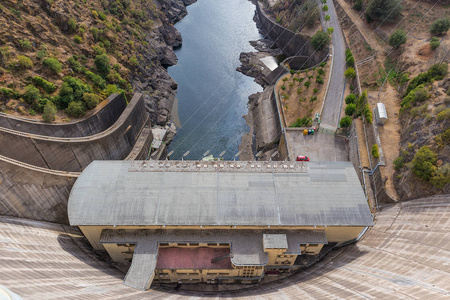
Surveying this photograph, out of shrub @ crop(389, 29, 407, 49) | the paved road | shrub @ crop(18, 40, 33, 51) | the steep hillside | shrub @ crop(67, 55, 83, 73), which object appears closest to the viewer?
the steep hillside

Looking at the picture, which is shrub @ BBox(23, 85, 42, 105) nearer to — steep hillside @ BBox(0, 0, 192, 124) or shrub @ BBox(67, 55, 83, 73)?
steep hillside @ BBox(0, 0, 192, 124)

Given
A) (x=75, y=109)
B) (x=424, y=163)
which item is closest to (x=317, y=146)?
(x=424, y=163)

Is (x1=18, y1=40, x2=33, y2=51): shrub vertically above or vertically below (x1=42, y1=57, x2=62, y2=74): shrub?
above

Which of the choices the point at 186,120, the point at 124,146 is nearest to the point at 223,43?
the point at 186,120

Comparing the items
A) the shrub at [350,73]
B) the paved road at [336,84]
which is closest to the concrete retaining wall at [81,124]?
the paved road at [336,84]

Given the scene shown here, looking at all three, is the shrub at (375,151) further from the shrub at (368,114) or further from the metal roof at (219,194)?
the metal roof at (219,194)

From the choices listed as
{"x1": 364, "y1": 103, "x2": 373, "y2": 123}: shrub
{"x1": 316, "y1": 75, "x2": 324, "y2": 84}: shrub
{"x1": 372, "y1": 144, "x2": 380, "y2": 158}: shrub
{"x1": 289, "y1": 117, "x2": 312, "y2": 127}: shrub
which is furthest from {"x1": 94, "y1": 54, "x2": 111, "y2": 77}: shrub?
{"x1": 372, "y1": 144, "x2": 380, "y2": 158}: shrub

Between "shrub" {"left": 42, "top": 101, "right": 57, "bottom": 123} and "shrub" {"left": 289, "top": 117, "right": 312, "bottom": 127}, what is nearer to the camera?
"shrub" {"left": 42, "top": 101, "right": 57, "bottom": 123}

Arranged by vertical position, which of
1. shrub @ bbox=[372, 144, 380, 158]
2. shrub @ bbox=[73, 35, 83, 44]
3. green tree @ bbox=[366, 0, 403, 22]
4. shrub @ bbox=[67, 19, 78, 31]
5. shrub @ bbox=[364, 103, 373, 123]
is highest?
green tree @ bbox=[366, 0, 403, 22]

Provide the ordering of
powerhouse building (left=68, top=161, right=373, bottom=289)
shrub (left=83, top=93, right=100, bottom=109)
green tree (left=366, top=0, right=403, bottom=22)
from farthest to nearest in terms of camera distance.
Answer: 1. green tree (left=366, top=0, right=403, bottom=22)
2. shrub (left=83, top=93, right=100, bottom=109)
3. powerhouse building (left=68, top=161, right=373, bottom=289)
